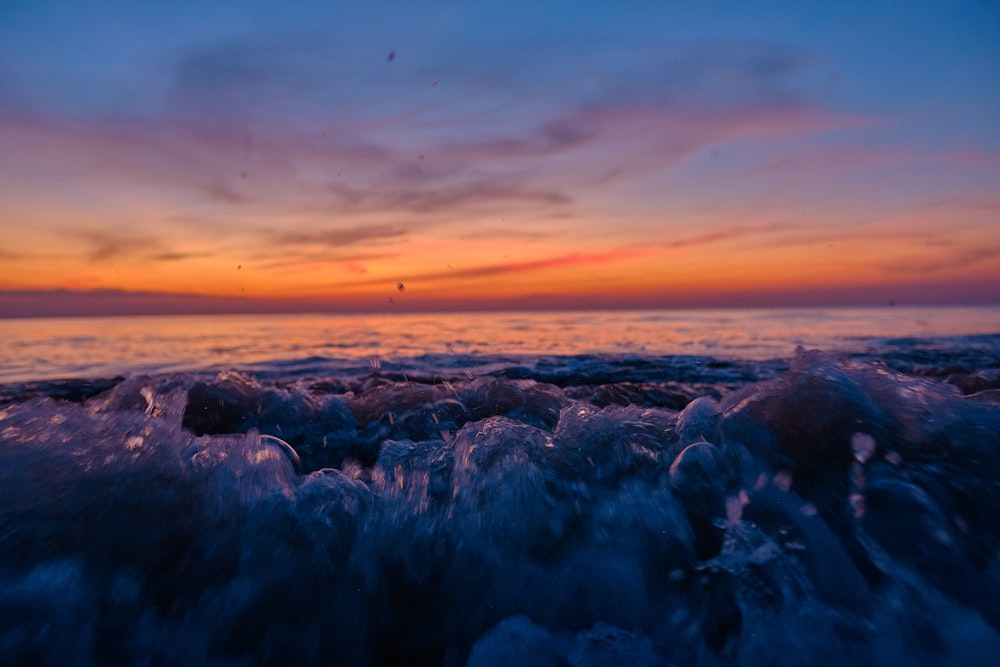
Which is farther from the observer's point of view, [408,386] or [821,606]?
[408,386]

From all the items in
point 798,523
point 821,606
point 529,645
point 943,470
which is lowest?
point 529,645

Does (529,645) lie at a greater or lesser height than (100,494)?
A: lesser

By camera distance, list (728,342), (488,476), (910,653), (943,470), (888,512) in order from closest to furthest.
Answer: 1. (910,653)
2. (888,512)
3. (943,470)
4. (488,476)
5. (728,342)

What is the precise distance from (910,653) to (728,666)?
691mm

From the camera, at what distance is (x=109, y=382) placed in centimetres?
752

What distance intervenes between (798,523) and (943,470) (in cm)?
92

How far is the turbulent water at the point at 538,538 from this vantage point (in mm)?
2240

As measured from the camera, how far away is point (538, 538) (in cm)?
275

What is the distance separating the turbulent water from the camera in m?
2.24

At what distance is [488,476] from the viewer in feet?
10.2

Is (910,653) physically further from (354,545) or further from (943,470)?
(354,545)

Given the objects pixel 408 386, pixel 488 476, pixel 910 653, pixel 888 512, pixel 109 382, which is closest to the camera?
pixel 910 653

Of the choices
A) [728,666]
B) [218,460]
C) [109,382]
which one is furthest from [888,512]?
[109,382]

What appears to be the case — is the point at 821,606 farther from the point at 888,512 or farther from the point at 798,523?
the point at 888,512
